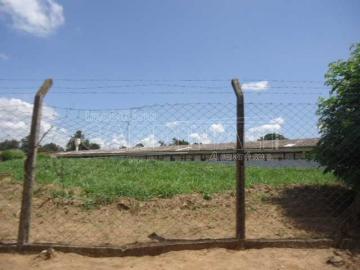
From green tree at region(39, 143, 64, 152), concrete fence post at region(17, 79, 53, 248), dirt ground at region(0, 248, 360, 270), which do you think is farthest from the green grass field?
dirt ground at region(0, 248, 360, 270)

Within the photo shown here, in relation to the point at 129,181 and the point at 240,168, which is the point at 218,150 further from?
the point at 240,168

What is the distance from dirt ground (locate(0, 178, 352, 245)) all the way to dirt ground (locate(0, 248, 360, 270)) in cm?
59

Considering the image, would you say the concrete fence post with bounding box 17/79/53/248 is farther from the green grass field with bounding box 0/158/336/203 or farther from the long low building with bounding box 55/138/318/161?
the long low building with bounding box 55/138/318/161

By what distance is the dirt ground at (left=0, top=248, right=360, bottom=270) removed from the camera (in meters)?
3.93

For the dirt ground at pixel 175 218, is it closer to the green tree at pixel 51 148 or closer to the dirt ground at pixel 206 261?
the dirt ground at pixel 206 261

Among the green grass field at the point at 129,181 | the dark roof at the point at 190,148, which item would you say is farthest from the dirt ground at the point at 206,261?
the green grass field at the point at 129,181

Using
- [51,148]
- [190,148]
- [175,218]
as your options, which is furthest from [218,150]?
[51,148]

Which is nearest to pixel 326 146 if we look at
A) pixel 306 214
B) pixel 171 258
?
pixel 306 214

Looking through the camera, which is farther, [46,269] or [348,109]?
[348,109]

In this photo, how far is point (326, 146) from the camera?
608 centimetres

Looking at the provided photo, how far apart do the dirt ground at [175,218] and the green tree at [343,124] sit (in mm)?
814

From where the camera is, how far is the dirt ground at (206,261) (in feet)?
12.9

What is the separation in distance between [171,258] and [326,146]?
3.48 meters

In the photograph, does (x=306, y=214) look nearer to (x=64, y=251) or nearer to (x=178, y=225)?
(x=178, y=225)
